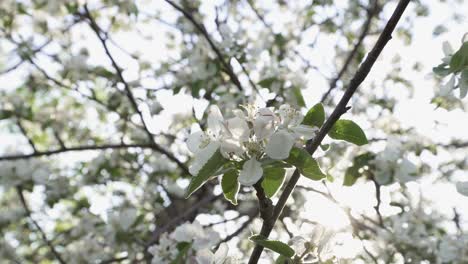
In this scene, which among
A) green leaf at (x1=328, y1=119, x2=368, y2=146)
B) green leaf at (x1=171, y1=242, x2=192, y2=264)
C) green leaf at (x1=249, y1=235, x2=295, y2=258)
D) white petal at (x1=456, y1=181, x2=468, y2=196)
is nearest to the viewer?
green leaf at (x1=249, y1=235, x2=295, y2=258)

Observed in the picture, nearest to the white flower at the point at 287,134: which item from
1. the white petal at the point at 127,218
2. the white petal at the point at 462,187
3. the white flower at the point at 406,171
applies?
the white petal at the point at 462,187

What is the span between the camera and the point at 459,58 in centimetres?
129

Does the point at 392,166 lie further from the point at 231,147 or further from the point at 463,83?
the point at 231,147

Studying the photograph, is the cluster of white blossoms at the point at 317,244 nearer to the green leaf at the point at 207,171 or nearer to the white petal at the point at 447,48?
the green leaf at the point at 207,171

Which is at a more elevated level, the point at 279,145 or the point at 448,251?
the point at 448,251

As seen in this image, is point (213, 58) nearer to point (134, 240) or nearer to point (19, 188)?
point (134, 240)

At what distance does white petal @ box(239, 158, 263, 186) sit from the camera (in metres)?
0.96

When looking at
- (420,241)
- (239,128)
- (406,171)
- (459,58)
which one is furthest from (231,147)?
(420,241)

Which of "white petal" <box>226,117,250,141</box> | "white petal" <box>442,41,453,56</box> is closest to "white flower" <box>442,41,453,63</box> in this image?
"white petal" <box>442,41,453,56</box>

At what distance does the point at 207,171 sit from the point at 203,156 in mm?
43

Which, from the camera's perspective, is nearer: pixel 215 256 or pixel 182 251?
pixel 215 256

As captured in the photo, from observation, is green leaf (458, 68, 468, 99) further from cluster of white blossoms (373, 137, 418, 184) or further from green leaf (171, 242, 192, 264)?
green leaf (171, 242, 192, 264)

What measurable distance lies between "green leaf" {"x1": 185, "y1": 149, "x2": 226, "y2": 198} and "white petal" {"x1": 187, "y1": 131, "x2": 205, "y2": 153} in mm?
65

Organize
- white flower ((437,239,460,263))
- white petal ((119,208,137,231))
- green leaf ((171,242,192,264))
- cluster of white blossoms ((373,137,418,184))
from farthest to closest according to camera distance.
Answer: white petal ((119,208,137,231)) < white flower ((437,239,460,263)) < cluster of white blossoms ((373,137,418,184)) < green leaf ((171,242,192,264))
